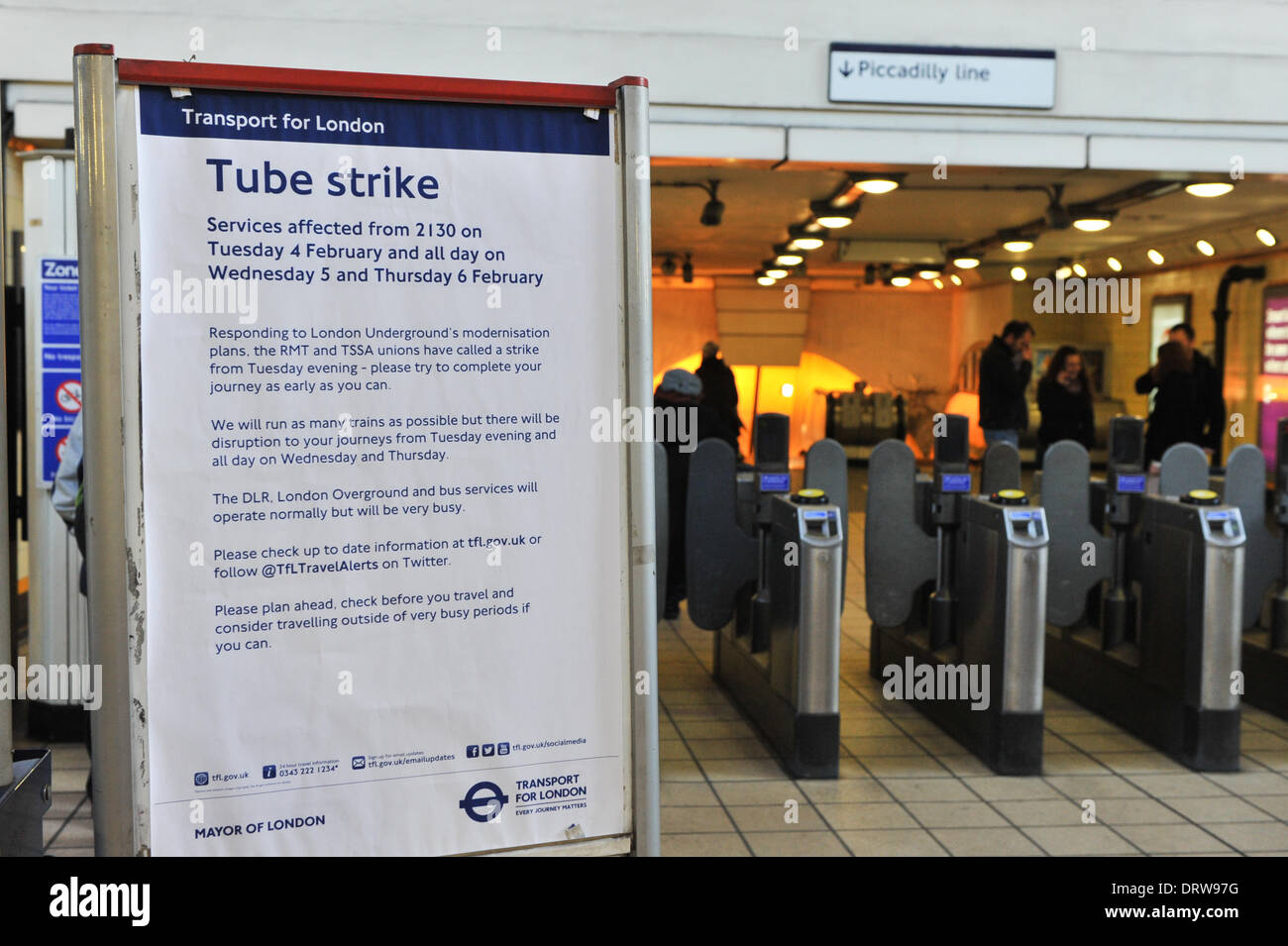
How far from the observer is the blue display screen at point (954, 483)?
4.84 meters

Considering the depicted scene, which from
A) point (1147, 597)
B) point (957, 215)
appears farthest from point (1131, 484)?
point (957, 215)

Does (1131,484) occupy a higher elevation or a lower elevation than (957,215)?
lower

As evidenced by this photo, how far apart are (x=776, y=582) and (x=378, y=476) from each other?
2.90m

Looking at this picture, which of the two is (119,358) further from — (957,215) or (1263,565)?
(957,215)

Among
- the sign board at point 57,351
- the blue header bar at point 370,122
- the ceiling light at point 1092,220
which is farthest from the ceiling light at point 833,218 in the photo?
the blue header bar at point 370,122

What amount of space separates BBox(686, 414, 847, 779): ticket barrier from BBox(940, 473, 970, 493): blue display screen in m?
0.43

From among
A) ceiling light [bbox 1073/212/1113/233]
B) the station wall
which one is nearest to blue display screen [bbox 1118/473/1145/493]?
ceiling light [bbox 1073/212/1113/233]

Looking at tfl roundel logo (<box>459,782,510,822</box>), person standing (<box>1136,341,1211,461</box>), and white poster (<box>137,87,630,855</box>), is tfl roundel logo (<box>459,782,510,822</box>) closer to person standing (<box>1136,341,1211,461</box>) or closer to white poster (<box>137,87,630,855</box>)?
white poster (<box>137,87,630,855</box>)

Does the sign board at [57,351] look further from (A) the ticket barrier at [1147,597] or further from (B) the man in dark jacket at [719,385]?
(B) the man in dark jacket at [719,385]

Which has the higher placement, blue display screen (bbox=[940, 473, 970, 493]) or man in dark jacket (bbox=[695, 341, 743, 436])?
man in dark jacket (bbox=[695, 341, 743, 436])

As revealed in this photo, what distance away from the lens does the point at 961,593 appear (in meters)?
4.73

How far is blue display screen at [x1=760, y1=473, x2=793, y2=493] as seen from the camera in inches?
196

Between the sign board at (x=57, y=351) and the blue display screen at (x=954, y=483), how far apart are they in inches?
131

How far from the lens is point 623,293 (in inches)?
75.3
